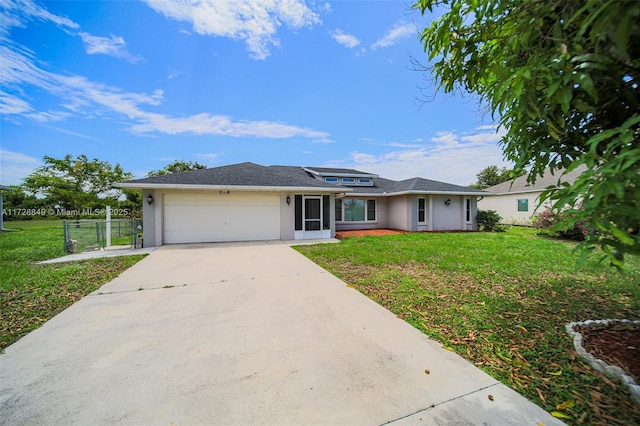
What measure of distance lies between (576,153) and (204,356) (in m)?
4.28

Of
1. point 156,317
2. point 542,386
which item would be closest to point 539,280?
point 542,386

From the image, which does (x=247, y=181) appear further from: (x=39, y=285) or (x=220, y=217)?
(x=39, y=285)

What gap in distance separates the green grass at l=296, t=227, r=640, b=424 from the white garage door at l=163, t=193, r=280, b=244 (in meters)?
4.74

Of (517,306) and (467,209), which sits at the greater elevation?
(467,209)

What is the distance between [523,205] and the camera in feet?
61.5

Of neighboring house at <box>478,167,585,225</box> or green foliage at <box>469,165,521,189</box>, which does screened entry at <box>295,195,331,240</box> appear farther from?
green foliage at <box>469,165,521,189</box>

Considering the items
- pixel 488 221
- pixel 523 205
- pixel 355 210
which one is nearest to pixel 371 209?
pixel 355 210

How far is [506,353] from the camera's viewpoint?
8.81 ft

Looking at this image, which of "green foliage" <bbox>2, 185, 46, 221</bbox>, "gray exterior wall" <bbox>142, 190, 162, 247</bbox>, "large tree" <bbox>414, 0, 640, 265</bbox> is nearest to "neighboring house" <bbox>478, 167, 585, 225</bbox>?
"large tree" <bbox>414, 0, 640, 265</bbox>

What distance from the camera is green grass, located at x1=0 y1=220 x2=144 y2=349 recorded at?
3479 millimetres

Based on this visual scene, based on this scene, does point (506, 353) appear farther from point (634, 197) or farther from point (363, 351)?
point (634, 197)

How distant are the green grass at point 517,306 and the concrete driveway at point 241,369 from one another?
341 mm

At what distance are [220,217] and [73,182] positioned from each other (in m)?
27.0

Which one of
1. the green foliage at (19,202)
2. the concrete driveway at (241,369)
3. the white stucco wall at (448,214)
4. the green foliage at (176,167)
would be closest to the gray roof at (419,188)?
the white stucco wall at (448,214)
